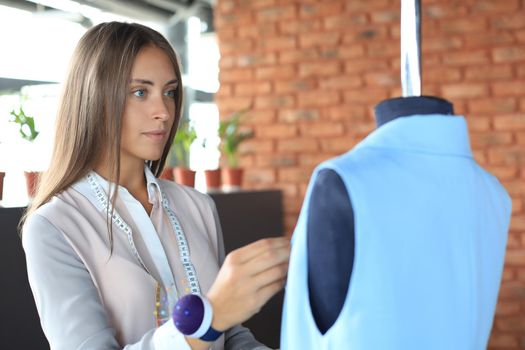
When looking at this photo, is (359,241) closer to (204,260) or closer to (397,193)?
(397,193)

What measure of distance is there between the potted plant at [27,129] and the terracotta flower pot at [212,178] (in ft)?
4.22

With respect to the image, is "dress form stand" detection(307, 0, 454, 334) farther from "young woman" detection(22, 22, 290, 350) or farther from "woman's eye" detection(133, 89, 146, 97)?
"woman's eye" detection(133, 89, 146, 97)

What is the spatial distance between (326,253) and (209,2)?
4.56 meters

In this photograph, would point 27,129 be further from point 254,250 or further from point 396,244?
point 396,244

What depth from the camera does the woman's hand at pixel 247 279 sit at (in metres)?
1.02

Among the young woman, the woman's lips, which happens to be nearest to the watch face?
the young woman

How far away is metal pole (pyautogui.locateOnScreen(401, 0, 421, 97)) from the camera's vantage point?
1.02 metres

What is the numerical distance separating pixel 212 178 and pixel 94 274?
2.58 meters

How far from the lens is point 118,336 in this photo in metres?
1.31

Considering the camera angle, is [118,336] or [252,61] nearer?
[118,336]

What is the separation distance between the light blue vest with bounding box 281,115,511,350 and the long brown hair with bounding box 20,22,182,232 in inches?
25.4

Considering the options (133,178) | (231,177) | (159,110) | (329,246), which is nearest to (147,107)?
(159,110)

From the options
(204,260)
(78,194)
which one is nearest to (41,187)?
(78,194)

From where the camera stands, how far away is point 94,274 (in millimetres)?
1294
